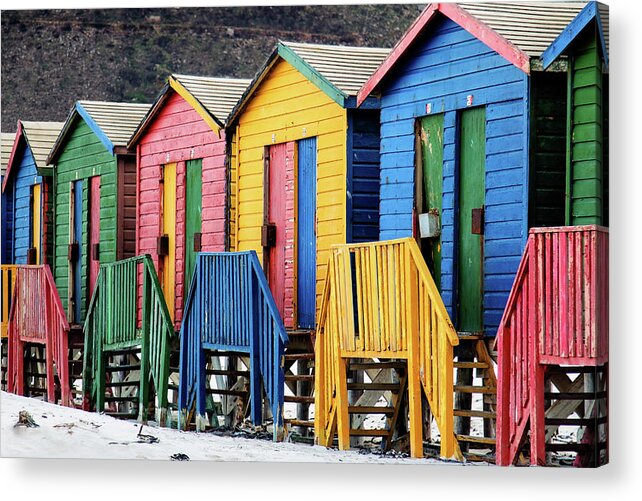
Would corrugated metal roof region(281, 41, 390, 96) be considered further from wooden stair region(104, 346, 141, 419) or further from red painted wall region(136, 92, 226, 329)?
wooden stair region(104, 346, 141, 419)

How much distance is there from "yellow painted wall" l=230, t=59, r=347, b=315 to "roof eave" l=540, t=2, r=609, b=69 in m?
2.81

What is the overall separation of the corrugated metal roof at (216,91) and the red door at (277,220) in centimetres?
107

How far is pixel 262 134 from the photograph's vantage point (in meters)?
16.9

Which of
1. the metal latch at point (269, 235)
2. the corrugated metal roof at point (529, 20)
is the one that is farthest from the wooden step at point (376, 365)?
the corrugated metal roof at point (529, 20)

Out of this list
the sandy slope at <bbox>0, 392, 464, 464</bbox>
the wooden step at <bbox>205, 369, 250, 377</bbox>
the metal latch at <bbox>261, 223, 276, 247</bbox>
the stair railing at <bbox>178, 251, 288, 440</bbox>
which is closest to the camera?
the sandy slope at <bbox>0, 392, 464, 464</bbox>

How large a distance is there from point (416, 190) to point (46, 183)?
5820mm

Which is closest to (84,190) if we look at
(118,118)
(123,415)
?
(118,118)

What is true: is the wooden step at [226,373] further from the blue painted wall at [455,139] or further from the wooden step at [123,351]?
the blue painted wall at [455,139]

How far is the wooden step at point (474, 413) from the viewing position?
1418 centimetres

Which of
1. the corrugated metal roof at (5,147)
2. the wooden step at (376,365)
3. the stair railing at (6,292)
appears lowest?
the wooden step at (376,365)

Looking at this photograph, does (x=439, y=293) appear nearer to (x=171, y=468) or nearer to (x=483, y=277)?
(x=483, y=277)

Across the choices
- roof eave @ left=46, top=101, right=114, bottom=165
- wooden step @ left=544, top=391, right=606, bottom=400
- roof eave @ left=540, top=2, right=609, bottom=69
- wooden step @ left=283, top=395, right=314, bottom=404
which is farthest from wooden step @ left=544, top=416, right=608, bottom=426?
roof eave @ left=46, top=101, right=114, bottom=165

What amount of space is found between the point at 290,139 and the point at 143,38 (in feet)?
6.07

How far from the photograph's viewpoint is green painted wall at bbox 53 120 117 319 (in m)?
18.9
